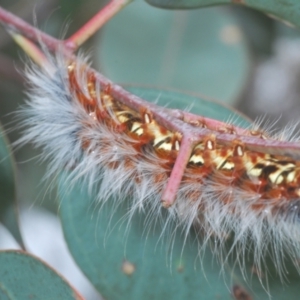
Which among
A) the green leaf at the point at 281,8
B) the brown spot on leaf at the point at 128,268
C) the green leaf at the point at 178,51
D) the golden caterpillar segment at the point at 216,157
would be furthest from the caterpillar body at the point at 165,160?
the green leaf at the point at 178,51

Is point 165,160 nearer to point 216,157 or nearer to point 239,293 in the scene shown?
point 216,157

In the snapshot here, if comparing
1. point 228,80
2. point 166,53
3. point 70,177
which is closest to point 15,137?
point 166,53

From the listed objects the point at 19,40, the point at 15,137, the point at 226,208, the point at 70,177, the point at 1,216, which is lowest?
the point at 15,137

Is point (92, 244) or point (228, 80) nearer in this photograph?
point (92, 244)

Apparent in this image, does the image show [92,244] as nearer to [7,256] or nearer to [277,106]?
[7,256]

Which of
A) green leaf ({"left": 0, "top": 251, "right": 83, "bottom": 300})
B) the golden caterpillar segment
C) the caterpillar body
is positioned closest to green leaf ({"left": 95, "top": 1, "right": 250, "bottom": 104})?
the caterpillar body

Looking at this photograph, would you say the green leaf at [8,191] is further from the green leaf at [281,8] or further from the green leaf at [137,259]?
the green leaf at [281,8]

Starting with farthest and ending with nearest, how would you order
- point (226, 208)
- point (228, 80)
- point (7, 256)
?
point (228, 80) < point (226, 208) < point (7, 256)

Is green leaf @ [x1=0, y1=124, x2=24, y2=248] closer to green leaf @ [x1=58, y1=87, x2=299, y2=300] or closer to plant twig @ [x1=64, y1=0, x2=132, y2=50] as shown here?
green leaf @ [x1=58, y1=87, x2=299, y2=300]

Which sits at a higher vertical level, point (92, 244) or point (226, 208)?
point (226, 208)
